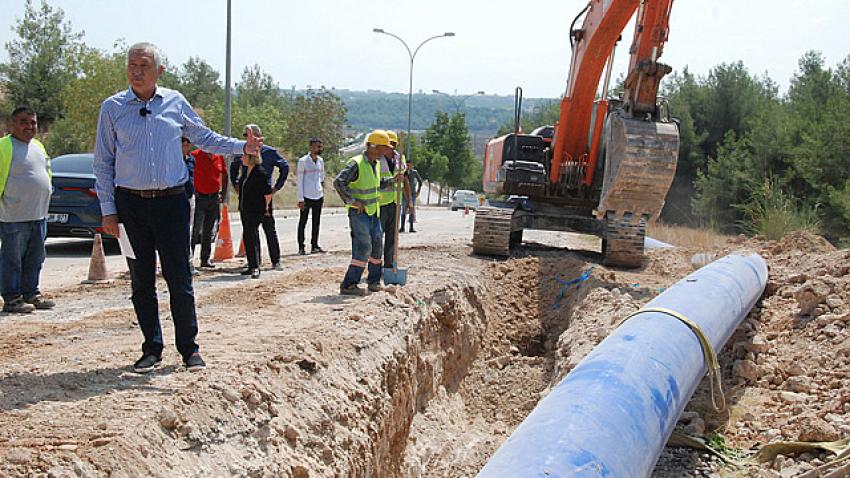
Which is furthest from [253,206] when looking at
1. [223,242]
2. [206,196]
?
Result: [223,242]

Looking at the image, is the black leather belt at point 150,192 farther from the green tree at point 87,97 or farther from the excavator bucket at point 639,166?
the green tree at point 87,97

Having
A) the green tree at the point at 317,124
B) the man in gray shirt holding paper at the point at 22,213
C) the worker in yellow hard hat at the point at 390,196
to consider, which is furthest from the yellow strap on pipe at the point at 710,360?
the green tree at the point at 317,124

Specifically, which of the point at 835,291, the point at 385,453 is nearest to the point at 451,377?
the point at 385,453

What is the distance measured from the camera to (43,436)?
3863 mm

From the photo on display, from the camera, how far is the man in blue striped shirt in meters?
5.08

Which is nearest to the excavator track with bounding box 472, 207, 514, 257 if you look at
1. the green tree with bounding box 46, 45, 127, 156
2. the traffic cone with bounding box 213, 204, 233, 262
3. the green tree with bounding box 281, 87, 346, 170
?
the traffic cone with bounding box 213, 204, 233, 262

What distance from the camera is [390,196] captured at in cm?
897

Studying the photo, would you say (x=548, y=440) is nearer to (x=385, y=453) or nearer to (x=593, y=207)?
(x=385, y=453)

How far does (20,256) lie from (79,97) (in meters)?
28.6

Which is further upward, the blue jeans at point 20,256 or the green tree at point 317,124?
the green tree at point 317,124

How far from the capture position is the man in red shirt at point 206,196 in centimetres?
1030

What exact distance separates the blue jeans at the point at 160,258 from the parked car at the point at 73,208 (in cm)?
726

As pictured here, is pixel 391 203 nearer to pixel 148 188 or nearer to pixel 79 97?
pixel 148 188

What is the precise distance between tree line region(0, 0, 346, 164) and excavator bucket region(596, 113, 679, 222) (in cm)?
1144
